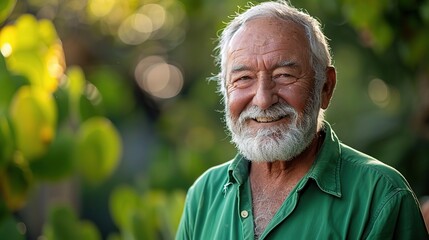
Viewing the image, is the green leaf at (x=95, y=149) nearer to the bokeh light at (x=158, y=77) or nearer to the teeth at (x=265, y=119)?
the teeth at (x=265, y=119)

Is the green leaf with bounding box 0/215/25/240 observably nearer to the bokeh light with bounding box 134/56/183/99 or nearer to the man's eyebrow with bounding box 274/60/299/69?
the man's eyebrow with bounding box 274/60/299/69

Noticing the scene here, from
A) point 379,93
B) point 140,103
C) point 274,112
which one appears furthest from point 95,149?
point 140,103

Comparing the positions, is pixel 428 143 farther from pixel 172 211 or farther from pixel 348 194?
pixel 348 194

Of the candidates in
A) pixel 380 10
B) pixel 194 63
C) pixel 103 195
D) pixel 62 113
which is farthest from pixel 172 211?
pixel 103 195

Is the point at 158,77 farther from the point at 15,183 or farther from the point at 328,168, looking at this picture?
the point at 328,168

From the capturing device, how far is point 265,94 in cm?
341

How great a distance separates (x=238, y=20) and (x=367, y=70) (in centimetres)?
527

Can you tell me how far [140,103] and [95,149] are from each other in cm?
650

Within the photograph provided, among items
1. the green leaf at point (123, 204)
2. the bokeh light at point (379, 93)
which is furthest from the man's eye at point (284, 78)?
the bokeh light at point (379, 93)

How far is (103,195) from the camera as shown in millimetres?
12773

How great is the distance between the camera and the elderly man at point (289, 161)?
3314 mm

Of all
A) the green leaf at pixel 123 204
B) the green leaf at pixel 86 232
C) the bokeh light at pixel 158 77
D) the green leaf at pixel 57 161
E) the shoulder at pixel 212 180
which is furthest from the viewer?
the bokeh light at pixel 158 77

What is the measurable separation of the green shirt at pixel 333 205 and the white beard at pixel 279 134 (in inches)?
3.1

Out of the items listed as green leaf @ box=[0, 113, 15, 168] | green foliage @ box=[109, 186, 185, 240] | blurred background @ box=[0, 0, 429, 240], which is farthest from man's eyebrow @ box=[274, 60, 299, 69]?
green foliage @ box=[109, 186, 185, 240]
